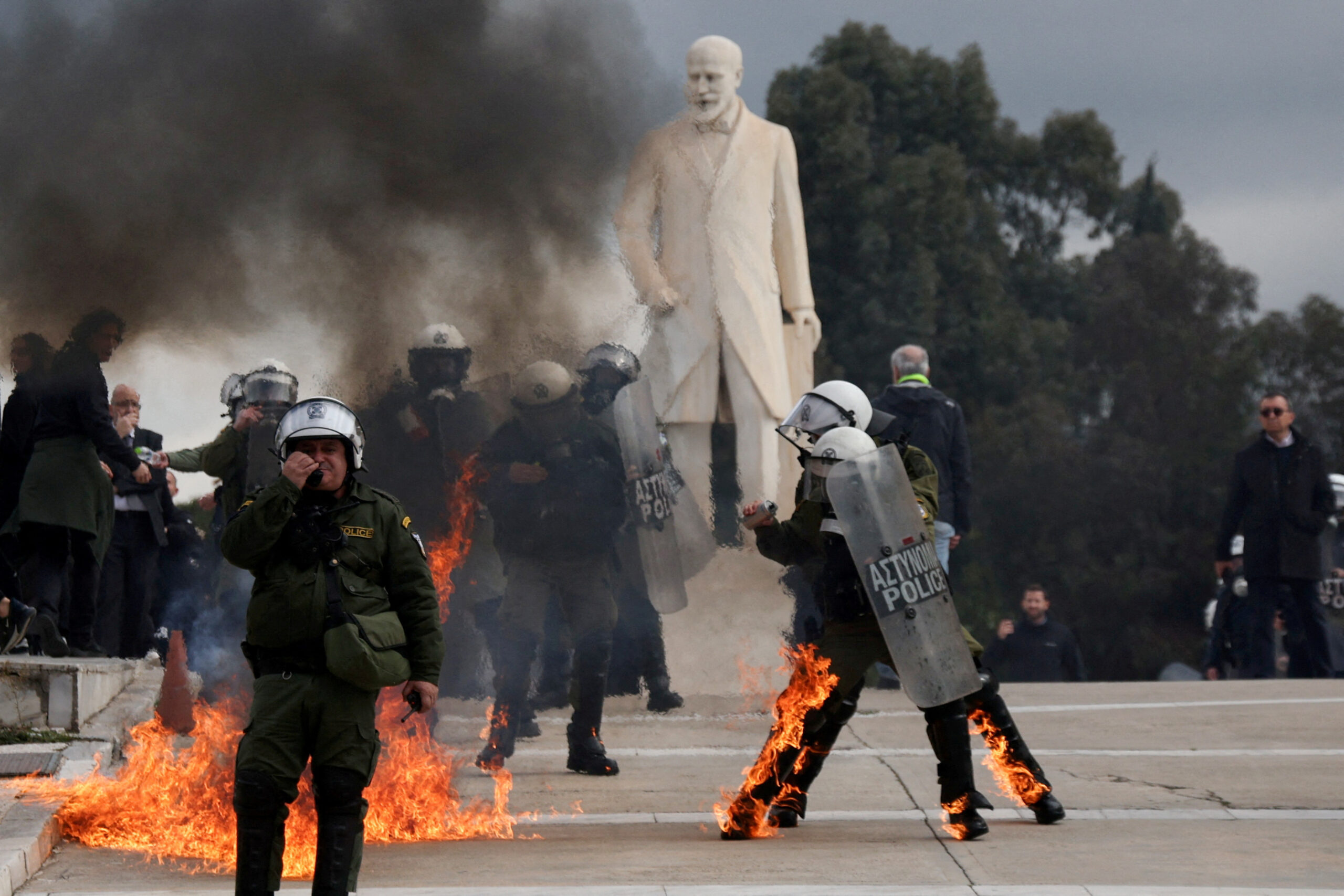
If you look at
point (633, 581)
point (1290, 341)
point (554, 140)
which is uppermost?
point (1290, 341)

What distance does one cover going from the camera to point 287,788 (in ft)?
13.6

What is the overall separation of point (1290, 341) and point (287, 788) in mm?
29866

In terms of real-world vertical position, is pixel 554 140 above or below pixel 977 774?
above

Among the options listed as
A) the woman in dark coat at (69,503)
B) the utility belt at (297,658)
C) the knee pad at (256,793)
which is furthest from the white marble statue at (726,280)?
the knee pad at (256,793)

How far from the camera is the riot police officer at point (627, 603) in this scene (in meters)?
6.94

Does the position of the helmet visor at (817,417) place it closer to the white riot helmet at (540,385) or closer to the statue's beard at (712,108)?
the white riot helmet at (540,385)

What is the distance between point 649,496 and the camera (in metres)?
7.46

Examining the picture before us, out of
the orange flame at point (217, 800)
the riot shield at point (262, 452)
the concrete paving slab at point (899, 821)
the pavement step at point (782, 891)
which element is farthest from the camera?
the riot shield at point (262, 452)

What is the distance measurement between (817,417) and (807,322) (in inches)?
185

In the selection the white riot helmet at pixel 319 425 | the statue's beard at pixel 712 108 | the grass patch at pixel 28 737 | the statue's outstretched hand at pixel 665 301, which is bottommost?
the grass patch at pixel 28 737

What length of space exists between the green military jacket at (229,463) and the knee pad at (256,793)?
248 cm

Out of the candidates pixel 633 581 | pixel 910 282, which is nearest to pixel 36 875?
pixel 633 581

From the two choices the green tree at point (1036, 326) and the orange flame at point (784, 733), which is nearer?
the orange flame at point (784, 733)

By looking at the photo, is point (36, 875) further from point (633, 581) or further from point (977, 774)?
point (977, 774)
